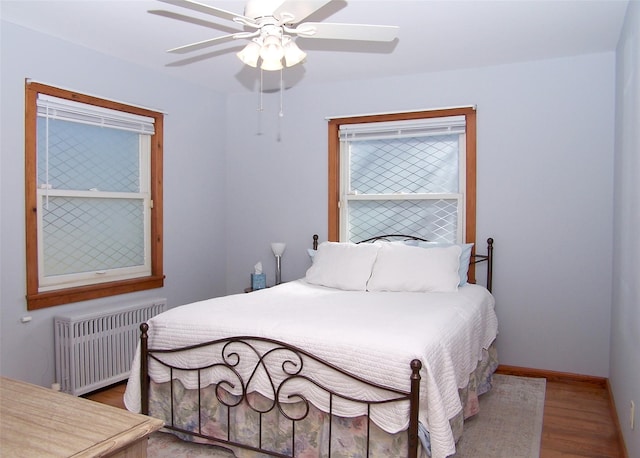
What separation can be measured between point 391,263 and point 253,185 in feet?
5.69

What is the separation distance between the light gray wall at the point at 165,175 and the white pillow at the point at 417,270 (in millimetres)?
1725

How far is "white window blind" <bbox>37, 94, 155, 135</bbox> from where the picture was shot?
311cm

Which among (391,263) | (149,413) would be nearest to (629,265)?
(391,263)

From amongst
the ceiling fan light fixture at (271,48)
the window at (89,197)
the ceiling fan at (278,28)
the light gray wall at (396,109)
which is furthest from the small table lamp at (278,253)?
the ceiling fan light fixture at (271,48)

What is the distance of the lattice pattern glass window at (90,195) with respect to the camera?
3.16m

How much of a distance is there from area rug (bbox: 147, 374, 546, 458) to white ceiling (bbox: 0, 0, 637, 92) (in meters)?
2.29

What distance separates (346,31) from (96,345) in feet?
8.25

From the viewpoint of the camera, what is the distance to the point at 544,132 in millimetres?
3531

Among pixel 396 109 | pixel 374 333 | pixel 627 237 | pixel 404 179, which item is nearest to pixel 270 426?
pixel 374 333

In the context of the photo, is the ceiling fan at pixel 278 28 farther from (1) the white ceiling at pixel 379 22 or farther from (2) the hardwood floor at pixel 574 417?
(2) the hardwood floor at pixel 574 417

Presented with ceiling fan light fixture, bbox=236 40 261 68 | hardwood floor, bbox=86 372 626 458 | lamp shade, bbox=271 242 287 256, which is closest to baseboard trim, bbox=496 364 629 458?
hardwood floor, bbox=86 372 626 458

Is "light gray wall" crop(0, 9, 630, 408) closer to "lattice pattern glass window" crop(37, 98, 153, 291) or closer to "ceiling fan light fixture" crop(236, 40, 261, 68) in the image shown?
"lattice pattern glass window" crop(37, 98, 153, 291)

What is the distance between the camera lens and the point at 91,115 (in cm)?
337

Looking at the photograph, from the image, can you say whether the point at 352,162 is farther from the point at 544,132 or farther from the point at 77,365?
the point at 77,365
